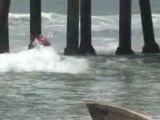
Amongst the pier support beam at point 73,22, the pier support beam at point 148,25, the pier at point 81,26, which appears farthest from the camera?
the pier support beam at point 148,25

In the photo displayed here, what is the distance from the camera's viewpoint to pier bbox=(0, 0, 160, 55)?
26109 mm

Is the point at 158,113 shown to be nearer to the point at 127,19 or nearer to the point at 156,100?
the point at 156,100

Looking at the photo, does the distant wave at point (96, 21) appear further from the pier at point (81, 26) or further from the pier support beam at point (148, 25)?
the pier at point (81, 26)

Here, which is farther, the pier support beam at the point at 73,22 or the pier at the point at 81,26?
the pier support beam at the point at 73,22

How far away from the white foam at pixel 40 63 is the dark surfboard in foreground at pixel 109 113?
528 inches

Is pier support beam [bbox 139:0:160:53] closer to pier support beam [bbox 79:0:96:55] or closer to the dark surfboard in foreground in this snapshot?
pier support beam [bbox 79:0:96:55]

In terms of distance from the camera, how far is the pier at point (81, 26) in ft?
85.7

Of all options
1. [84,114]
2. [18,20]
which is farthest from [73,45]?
[18,20]

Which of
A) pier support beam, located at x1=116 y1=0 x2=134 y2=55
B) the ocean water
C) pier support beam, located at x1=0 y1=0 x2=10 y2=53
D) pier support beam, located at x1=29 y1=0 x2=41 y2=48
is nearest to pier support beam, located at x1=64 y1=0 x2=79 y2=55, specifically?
the ocean water

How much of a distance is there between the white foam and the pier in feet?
4.02

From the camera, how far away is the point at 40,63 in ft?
79.7

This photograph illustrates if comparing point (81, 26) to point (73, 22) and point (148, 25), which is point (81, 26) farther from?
point (148, 25)

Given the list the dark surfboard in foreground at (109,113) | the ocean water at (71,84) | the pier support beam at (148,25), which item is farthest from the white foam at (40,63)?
the dark surfboard in foreground at (109,113)

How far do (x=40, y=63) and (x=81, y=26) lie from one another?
14.8ft
